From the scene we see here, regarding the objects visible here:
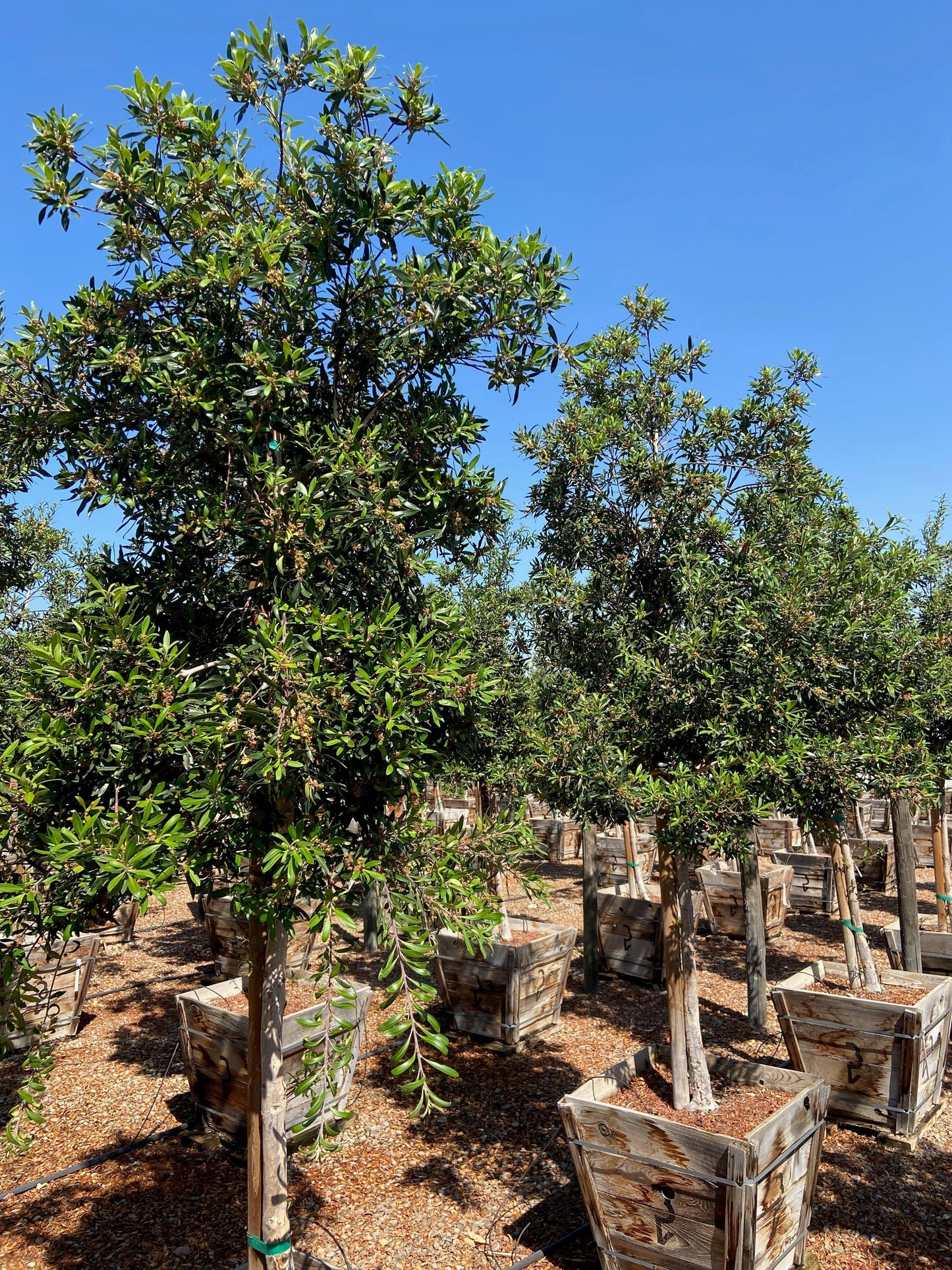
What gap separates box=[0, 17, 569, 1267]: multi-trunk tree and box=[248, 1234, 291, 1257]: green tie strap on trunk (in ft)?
6.47

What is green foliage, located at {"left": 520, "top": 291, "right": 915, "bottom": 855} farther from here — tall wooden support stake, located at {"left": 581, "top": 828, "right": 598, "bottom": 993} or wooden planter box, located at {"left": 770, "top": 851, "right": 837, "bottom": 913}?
wooden planter box, located at {"left": 770, "top": 851, "right": 837, "bottom": 913}

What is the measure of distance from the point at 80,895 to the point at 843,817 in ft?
16.4

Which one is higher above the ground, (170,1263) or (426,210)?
(426,210)

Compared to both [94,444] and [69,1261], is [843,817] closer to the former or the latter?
[94,444]

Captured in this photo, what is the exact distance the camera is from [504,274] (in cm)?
449

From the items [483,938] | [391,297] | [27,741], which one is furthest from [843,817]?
[27,741]

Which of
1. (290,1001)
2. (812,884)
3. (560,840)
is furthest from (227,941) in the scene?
(560,840)

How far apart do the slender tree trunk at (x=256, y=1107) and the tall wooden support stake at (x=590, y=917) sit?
325 inches

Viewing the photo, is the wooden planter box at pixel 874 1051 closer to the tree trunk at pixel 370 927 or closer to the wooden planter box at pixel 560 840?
the tree trunk at pixel 370 927

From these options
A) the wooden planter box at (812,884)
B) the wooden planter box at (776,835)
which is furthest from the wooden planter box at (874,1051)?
the wooden planter box at (776,835)

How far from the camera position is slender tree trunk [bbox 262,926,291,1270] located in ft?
16.7

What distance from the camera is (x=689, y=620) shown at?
6.64 metres

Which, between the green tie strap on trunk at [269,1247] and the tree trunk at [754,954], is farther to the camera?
the tree trunk at [754,954]

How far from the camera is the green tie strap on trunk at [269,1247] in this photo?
509 centimetres
